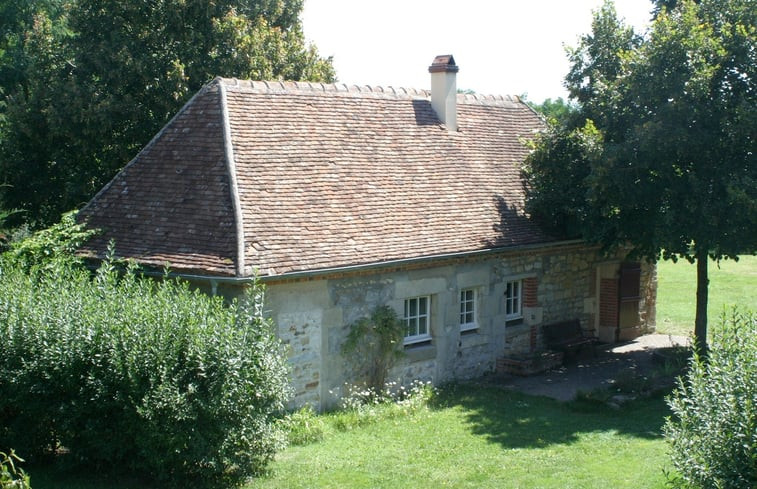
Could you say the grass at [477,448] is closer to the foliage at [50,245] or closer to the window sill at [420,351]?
the window sill at [420,351]

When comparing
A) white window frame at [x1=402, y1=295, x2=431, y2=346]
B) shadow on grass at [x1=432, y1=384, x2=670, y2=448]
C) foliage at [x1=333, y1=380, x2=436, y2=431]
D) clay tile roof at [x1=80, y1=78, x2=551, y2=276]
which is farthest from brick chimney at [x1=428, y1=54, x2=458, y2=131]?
foliage at [x1=333, y1=380, x2=436, y2=431]

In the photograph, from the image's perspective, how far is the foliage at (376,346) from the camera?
14469 millimetres

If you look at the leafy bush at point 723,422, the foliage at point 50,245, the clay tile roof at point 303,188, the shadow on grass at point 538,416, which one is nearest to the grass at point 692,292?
the shadow on grass at point 538,416

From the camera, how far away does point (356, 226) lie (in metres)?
15.0

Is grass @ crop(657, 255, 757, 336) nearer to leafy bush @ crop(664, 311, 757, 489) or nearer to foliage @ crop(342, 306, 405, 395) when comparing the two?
foliage @ crop(342, 306, 405, 395)

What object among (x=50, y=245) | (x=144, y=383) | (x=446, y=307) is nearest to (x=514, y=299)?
(x=446, y=307)

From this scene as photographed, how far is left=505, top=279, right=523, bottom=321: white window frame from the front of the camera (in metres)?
18.1

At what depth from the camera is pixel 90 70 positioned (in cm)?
2039

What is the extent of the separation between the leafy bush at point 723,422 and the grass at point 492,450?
A: 2.14 meters

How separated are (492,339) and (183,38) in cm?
1135

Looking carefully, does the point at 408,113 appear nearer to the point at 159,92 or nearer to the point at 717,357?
the point at 159,92

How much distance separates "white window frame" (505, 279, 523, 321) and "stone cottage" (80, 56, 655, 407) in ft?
0.10

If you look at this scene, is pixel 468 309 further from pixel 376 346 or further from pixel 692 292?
pixel 692 292

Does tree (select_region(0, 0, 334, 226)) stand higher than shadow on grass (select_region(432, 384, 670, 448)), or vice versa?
tree (select_region(0, 0, 334, 226))
